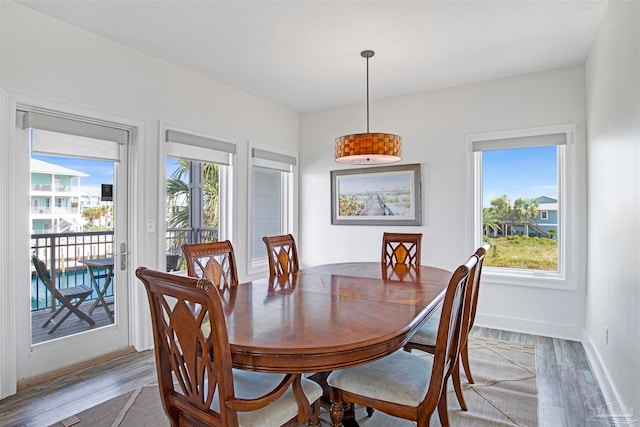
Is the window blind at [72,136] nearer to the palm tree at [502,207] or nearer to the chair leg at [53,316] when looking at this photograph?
the chair leg at [53,316]

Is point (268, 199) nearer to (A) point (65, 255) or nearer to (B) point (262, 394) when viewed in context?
(A) point (65, 255)

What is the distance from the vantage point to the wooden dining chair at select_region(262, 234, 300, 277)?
2.95 meters

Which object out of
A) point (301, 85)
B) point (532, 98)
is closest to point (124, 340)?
point (301, 85)

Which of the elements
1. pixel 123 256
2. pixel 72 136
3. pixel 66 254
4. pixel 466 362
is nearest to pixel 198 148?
pixel 72 136

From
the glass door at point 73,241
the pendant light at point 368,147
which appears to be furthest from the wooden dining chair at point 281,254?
the glass door at point 73,241

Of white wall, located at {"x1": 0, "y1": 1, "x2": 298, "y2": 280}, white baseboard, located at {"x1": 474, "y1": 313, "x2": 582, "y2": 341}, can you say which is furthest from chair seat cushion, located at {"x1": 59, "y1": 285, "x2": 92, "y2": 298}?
white baseboard, located at {"x1": 474, "y1": 313, "x2": 582, "y2": 341}

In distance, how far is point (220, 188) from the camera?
4.13 metres

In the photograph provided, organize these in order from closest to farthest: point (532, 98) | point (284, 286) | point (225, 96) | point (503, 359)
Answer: point (284, 286) → point (503, 359) → point (532, 98) → point (225, 96)

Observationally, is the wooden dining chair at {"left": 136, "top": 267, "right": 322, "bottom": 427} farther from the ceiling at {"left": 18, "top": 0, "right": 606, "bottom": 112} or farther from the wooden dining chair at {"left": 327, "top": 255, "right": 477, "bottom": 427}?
the ceiling at {"left": 18, "top": 0, "right": 606, "bottom": 112}

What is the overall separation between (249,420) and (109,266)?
241 centimetres

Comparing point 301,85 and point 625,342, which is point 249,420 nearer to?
point 625,342

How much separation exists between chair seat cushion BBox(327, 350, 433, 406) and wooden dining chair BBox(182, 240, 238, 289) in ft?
3.50

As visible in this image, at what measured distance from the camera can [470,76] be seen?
373cm

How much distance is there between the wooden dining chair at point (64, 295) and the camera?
2.73m
